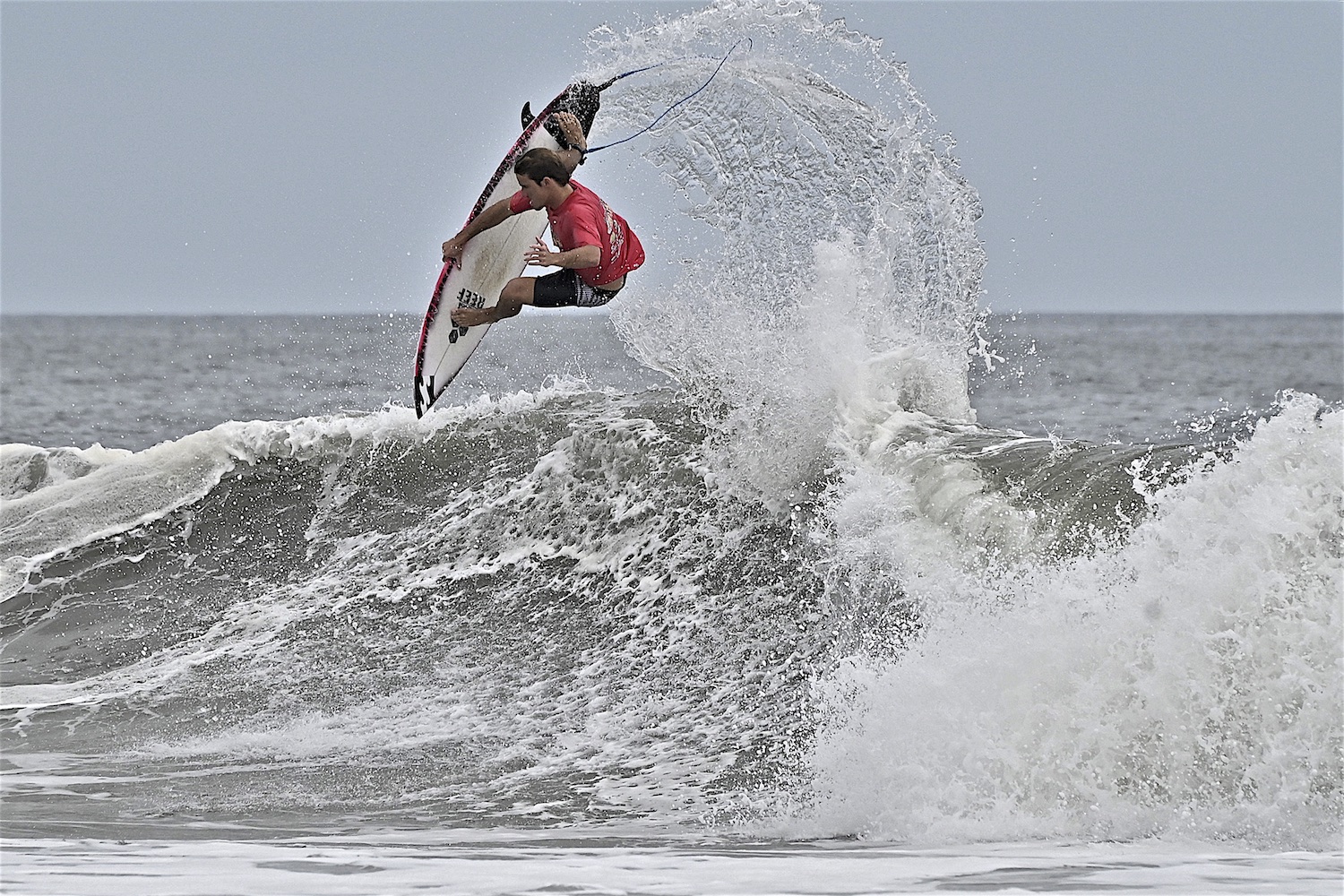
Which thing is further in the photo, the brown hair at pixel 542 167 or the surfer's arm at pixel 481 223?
the surfer's arm at pixel 481 223

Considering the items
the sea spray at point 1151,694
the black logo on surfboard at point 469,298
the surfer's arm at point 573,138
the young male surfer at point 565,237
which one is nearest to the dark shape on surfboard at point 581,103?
the young male surfer at point 565,237

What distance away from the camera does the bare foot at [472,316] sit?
26.5 feet

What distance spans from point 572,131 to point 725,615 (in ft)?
9.42

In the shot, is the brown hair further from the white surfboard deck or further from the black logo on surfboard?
the black logo on surfboard

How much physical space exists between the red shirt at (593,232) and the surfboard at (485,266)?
77cm

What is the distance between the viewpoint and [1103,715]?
16.0ft

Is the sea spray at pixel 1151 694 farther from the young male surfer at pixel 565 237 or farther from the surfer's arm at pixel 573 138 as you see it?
the surfer's arm at pixel 573 138

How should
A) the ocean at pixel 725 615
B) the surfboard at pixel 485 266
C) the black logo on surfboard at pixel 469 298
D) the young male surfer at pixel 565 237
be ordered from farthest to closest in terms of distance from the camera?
the black logo on surfboard at pixel 469 298, the surfboard at pixel 485 266, the young male surfer at pixel 565 237, the ocean at pixel 725 615

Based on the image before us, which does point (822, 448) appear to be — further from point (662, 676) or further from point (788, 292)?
point (662, 676)

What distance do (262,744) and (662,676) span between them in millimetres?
1995

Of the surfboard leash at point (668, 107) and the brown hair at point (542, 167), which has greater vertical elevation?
the surfboard leash at point (668, 107)

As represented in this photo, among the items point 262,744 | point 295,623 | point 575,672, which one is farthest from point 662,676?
point 295,623

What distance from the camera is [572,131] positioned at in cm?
786

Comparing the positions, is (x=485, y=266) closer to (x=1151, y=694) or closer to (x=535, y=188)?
(x=535, y=188)
